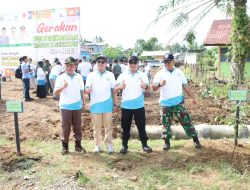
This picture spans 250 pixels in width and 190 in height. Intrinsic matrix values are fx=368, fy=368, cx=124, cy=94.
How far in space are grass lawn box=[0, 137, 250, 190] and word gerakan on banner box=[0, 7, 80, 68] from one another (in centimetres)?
886

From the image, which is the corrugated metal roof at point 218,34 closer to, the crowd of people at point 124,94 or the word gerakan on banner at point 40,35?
the word gerakan on banner at point 40,35

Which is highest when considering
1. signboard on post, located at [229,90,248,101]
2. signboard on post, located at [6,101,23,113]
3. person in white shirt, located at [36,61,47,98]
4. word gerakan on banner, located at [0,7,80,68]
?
word gerakan on banner, located at [0,7,80,68]

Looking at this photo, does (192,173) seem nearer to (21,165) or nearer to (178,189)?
(178,189)

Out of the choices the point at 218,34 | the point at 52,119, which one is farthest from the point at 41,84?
the point at 218,34

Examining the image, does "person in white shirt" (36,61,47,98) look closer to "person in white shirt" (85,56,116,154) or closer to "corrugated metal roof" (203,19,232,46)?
"person in white shirt" (85,56,116,154)

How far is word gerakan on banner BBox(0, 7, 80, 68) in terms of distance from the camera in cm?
1489

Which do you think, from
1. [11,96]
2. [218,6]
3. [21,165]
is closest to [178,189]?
[21,165]

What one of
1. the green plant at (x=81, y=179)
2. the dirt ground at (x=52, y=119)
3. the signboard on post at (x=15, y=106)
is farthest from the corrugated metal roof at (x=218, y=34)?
the green plant at (x=81, y=179)

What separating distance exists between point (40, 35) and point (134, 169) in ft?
39.2

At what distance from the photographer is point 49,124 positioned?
9180 millimetres

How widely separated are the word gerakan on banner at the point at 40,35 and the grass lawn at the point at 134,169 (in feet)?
29.1

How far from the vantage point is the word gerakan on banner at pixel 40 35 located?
14.9 m

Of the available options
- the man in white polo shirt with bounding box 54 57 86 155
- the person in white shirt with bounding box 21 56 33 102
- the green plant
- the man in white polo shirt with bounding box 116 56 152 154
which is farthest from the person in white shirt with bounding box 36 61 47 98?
the green plant

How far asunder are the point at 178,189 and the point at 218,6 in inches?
313
